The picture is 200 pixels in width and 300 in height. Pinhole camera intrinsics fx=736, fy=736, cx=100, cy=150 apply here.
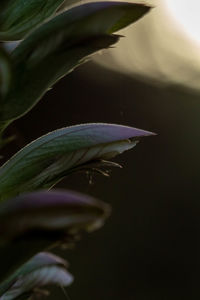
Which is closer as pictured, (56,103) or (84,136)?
(84,136)

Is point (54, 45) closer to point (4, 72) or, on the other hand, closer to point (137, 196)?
point (4, 72)

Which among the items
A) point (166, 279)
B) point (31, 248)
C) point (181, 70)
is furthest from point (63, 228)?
point (181, 70)

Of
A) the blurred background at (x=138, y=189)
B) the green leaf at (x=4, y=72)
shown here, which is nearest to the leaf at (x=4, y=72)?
the green leaf at (x=4, y=72)

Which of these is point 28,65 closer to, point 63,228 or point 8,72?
point 8,72

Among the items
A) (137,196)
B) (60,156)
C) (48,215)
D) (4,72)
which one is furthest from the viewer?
(137,196)

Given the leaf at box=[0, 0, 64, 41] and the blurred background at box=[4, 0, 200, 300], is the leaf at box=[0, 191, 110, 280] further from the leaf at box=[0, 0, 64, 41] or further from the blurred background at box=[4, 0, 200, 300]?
the blurred background at box=[4, 0, 200, 300]

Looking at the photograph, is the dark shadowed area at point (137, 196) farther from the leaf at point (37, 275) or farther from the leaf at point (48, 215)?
the leaf at point (48, 215)

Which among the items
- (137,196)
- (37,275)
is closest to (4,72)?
(37,275)
